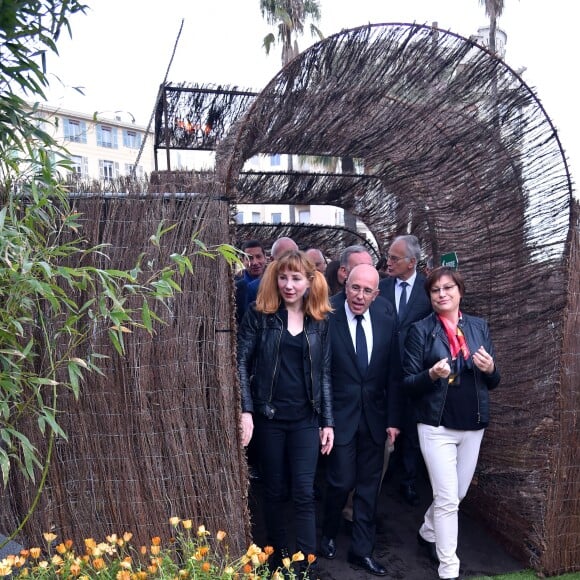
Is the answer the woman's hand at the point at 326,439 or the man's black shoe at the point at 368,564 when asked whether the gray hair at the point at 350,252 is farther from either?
the man's black shoe at the point at 368,564

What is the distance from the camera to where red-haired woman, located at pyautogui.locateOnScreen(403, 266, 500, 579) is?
340 centimetres

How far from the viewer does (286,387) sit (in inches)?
131

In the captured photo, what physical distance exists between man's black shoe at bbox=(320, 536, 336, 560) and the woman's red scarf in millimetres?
1379

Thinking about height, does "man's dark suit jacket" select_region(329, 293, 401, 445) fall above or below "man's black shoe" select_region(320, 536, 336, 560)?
above

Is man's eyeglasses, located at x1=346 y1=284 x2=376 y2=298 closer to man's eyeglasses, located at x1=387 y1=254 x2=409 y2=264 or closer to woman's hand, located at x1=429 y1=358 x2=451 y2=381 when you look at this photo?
woman's hand, located at x1=429 y1=358 x2=451 y2=381

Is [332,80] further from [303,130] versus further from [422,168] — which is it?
[422,168]

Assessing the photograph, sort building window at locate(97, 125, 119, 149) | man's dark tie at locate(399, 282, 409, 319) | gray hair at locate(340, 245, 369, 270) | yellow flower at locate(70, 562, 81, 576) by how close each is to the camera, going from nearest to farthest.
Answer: yellow flower at locate(70, 562, 81, 576), gray hair at locate(340, 245, 369, 270), man's dark tie at locate(399, 282, 409, 319), building window at locate(97, 125, 119, 149)

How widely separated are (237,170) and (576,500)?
269 centimetres

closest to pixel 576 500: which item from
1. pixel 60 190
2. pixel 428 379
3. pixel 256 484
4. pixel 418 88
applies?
pixel 428 379

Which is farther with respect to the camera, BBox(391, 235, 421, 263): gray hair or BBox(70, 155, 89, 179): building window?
BBox(391, 235, 421, 263): gray hair

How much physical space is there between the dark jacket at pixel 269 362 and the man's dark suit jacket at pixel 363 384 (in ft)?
0.50

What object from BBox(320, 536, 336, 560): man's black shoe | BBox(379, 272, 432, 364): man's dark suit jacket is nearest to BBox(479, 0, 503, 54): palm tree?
BBox(379, 272, 432, 364): man's dark suit jacket

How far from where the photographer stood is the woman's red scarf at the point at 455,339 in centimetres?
345

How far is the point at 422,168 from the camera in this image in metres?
4.82
